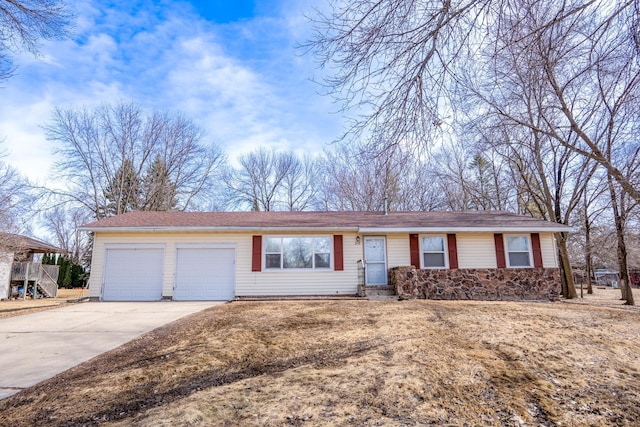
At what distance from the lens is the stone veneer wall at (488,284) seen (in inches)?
449

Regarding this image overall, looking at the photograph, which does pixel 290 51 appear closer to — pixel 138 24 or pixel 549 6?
pixel 549 6

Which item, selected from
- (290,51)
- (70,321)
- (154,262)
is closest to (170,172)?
(154,262)

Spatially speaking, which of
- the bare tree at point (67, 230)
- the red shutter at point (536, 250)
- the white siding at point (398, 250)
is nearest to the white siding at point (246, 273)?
the white siding at point (398, 250)

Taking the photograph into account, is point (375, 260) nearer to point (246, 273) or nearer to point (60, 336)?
point (246, 273)

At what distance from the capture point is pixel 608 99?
7.46 meters

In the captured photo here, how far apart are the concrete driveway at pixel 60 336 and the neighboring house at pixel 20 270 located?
8.58m

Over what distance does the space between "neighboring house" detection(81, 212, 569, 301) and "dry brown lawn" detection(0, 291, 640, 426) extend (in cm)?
581

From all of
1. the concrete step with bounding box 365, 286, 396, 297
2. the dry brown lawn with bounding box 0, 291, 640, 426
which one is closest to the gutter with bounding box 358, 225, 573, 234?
the concrete step with bounding box 365, 286, 396, 297

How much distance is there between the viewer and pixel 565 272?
15.2 metres

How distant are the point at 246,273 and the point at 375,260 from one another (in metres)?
4.62

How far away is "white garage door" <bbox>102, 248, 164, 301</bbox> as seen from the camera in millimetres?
11883

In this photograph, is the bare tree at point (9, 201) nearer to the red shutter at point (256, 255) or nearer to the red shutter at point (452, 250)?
the red shutter at point (256, 255)

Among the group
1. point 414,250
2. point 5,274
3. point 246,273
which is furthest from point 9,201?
point 414,250

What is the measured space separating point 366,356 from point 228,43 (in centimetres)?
489
